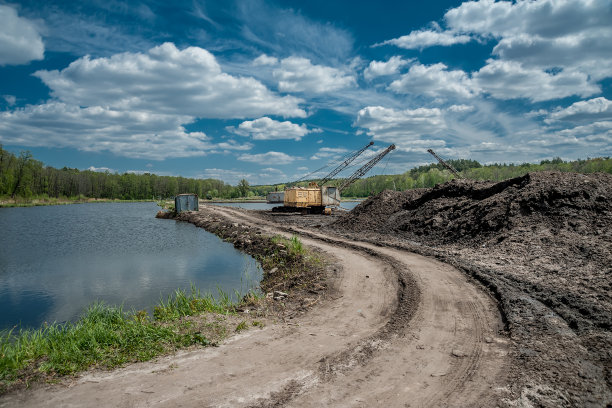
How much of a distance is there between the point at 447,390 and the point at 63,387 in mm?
5887

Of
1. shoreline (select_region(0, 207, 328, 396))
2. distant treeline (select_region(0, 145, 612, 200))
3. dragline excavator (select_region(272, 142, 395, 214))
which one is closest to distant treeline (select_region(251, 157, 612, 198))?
distant treeline (select_region(0, 145, 612, 200))

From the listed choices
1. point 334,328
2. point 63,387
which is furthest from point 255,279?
point 63,387

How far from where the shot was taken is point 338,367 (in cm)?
585

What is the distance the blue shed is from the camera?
52562mm

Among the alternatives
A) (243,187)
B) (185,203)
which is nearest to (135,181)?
(243,187)

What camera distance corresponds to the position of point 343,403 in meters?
4.81

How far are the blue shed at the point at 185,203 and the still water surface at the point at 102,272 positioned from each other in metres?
22.5

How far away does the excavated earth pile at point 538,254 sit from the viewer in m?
5.65

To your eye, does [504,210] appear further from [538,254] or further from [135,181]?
[135,181]

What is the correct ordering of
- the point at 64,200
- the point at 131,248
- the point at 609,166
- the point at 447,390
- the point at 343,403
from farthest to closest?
the point at 64,200, the point at 609,166, the point at 131,248, the point at 447,390, the point at 343,403

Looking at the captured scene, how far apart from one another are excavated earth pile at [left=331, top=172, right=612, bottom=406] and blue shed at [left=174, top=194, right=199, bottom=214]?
30.2 metres

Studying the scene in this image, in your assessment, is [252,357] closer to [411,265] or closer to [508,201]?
[411,265]

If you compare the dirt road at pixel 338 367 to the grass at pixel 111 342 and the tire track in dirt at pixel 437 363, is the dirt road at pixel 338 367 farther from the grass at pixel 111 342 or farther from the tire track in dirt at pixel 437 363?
the grass at pixel 111 342

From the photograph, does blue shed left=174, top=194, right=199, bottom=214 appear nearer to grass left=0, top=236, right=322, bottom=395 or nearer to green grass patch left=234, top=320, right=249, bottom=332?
grass left=0, top=236, right=322, bottom=395
